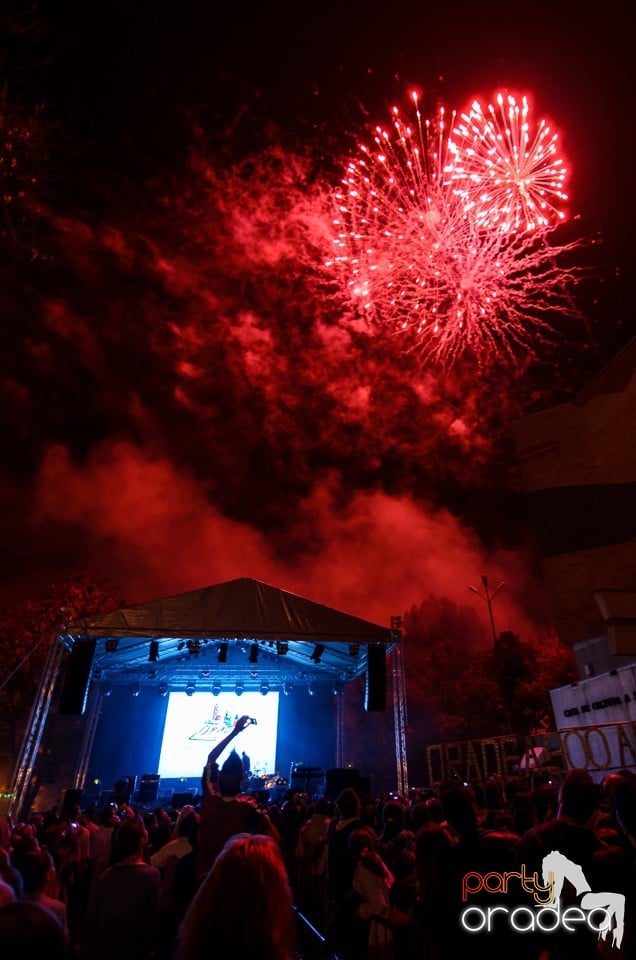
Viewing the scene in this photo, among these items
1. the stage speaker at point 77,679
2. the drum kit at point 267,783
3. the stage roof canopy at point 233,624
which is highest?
the stage roof canopy at point 233,624

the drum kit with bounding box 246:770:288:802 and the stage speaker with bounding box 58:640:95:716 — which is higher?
the stage speaker with bounding box 58:640:95:716

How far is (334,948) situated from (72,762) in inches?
872

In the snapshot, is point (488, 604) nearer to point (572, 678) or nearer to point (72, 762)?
point (572, 678)

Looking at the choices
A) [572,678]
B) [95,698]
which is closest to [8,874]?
[95,698]

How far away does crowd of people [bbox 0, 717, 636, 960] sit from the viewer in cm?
146

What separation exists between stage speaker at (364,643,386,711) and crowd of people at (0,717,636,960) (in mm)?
7894

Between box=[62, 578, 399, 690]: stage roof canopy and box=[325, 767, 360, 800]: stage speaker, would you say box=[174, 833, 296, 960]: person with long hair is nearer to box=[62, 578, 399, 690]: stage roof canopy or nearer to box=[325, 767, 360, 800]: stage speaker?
box=[325, 767, 360, 800]: stage speaker

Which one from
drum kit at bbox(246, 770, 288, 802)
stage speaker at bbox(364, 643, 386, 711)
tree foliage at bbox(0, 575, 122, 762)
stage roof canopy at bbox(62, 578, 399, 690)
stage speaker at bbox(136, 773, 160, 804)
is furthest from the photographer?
tree foliage at bbox(0, 575, 122, 762)

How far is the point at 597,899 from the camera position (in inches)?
92.8

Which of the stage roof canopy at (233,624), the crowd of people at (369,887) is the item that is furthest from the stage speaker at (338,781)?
the crowd of people at (369,887)

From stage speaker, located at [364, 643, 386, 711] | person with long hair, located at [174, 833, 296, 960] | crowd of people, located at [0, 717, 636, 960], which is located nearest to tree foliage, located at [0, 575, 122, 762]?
stage speaker, located at [364, 643, 386, 711]

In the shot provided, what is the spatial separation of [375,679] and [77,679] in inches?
293

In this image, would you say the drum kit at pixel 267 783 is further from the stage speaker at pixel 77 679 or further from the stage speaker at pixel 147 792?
the stage speaker at pixel 77 679

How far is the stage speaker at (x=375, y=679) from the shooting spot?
1298 centimetres
